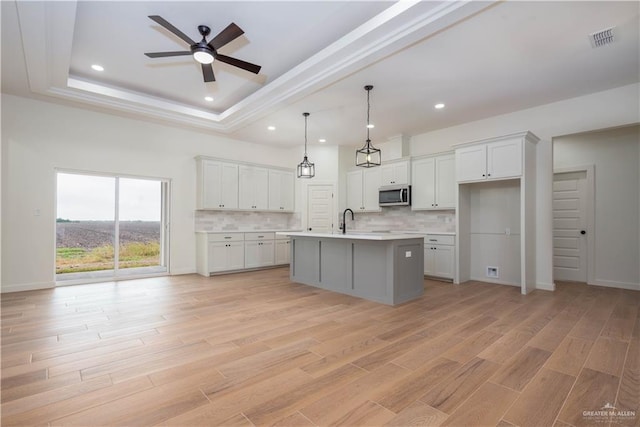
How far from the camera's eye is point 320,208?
7629 mm

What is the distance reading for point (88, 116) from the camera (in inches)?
207

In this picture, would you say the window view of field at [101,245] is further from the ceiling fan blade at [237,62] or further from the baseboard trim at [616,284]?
the baseboard trim at [616,284]

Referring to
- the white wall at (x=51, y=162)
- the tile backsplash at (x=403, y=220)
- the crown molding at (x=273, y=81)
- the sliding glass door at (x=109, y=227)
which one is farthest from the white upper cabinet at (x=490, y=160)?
the sliding glass door at (x=109, y=227)

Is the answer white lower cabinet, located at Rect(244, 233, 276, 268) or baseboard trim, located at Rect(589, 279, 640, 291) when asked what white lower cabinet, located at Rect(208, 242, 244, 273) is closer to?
white lower cabinet, located at Rect(244, 233, 276, 268)

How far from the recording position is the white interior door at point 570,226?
5.50 m

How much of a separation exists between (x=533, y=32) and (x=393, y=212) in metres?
4.31

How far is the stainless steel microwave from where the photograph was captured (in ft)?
20.9

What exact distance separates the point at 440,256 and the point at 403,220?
1.34 metres

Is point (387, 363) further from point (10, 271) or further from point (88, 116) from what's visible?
point (88, 116)

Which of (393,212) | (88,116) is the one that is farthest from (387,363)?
(88,116)

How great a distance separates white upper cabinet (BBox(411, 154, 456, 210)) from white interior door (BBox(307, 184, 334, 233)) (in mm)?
2085

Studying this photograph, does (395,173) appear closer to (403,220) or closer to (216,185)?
(403,220)

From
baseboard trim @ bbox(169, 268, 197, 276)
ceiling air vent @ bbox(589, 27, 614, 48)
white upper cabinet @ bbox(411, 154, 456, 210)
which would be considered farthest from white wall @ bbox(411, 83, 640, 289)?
baseboard trim @ bbox(169, 268, 197, 276)

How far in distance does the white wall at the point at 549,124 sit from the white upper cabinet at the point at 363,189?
2.12 metres
